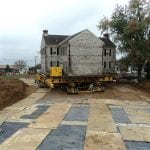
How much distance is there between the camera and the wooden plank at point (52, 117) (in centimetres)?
1712

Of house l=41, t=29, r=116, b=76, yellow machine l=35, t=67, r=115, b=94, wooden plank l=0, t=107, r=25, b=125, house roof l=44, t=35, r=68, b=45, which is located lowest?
wooden plank l=0, t=107, r=25, b=125

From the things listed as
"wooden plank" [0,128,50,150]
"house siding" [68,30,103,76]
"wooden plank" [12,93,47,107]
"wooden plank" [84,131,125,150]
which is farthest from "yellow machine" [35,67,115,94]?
"wooden plank" [84,131,125,150]

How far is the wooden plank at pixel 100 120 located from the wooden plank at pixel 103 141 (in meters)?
0.95

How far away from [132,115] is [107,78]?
1294 cm

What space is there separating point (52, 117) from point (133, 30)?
21.6 m

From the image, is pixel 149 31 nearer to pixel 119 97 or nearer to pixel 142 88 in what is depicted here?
pixel 142 88

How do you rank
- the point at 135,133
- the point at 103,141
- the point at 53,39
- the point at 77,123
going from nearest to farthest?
the point at 103,141 → the point at 135,133 → the point at 77,123 → the point at 53,39

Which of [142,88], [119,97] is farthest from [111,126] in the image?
[142,88]

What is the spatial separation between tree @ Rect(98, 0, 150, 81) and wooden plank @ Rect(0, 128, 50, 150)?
24175 mm

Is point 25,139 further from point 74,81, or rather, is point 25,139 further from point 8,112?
point 74,81

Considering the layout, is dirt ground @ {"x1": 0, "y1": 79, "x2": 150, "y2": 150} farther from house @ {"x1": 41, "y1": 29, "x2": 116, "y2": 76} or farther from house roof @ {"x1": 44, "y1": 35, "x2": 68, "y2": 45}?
house roof @ {"x1": 44, "y1": 35, "x2": 68, "y2": 45}

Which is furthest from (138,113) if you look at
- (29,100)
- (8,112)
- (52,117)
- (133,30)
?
(133,30)

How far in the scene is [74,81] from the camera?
3122cm

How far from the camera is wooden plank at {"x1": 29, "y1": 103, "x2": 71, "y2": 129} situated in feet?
56.2
